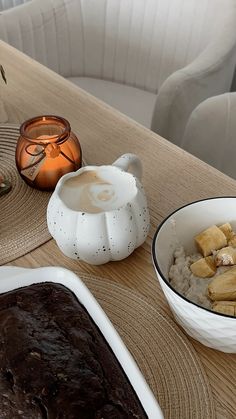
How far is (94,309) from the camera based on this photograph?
593 mm

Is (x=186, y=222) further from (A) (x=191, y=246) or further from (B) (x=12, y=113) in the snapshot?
(B) (x=12, y=113)

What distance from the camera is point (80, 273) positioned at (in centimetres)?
74

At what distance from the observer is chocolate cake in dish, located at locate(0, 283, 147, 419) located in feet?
1.64

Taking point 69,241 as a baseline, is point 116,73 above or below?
below

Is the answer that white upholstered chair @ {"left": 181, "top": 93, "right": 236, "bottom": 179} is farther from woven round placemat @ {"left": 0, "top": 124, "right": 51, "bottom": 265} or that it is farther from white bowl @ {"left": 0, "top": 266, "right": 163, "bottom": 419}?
white bowl @ {"left": 0, "top": 266, "right": 163, "bottom": 419}

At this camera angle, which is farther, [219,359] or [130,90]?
[130,90]

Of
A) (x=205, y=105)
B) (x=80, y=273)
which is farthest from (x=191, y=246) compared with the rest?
(x=205, y=105)

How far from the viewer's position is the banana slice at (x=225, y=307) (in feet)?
2.02

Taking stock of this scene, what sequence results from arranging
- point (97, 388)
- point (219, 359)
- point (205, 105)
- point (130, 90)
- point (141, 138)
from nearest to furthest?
1. point (97, 388)
2. point (219, 359)
3. point (141, 138)
4. point (205, 105)
5. point (130, 90)

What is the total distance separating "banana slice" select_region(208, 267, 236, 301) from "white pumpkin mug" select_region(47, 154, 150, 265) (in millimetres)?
130

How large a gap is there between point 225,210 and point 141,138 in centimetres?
31

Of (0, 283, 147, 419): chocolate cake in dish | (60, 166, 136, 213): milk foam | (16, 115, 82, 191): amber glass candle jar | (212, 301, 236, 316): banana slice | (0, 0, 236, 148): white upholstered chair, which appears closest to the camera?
(0, 283, 147, 419): chocolate cake in dish

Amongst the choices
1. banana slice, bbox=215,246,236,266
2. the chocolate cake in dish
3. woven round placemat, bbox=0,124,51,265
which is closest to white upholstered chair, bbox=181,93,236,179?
woven round placemat, bbox=0,124,51,265

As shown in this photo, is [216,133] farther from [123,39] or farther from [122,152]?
[123,39]
